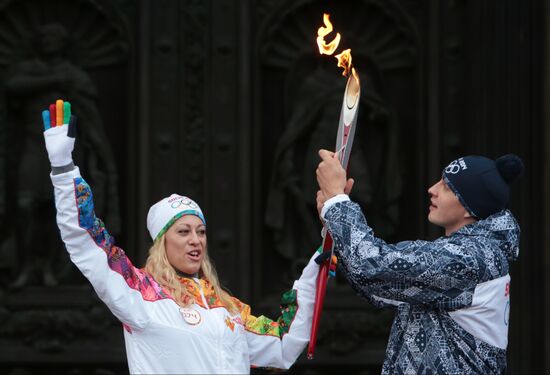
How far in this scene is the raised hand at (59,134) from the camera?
4.47 m

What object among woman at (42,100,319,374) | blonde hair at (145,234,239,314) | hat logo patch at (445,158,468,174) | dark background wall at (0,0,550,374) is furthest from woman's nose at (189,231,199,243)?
dark background wall at (0,0,550,374)

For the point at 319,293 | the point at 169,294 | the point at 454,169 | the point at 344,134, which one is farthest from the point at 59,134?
the point at 454,169

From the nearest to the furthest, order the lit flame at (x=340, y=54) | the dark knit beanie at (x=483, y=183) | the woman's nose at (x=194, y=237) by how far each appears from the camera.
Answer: the dark knit beanie at (x=483, y=183), the woman's nose at (x=194, y=237), the lit flame at (x=340, y=54)

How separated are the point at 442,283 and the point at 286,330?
0.80 metres

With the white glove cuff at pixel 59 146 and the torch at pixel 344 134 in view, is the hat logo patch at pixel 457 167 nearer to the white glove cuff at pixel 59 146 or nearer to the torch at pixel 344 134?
the torch at pixel 344 134

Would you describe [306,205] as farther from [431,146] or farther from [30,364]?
[30,364]

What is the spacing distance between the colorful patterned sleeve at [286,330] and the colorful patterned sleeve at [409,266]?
48cm

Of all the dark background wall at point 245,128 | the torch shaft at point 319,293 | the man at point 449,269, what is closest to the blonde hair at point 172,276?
the torch shaft at point 319,293

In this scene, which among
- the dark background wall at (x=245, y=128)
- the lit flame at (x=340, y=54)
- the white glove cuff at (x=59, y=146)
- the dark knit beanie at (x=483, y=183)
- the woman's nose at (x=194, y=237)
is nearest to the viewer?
the white glove cuff at (x=59, y=146)

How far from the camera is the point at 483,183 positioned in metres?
4.68

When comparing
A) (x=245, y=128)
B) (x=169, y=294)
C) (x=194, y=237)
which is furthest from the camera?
(x=245, y=128)

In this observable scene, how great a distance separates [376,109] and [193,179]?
129 centimetres

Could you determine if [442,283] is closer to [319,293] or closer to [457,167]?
[457,167]

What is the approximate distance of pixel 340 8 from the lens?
28.1 ft
